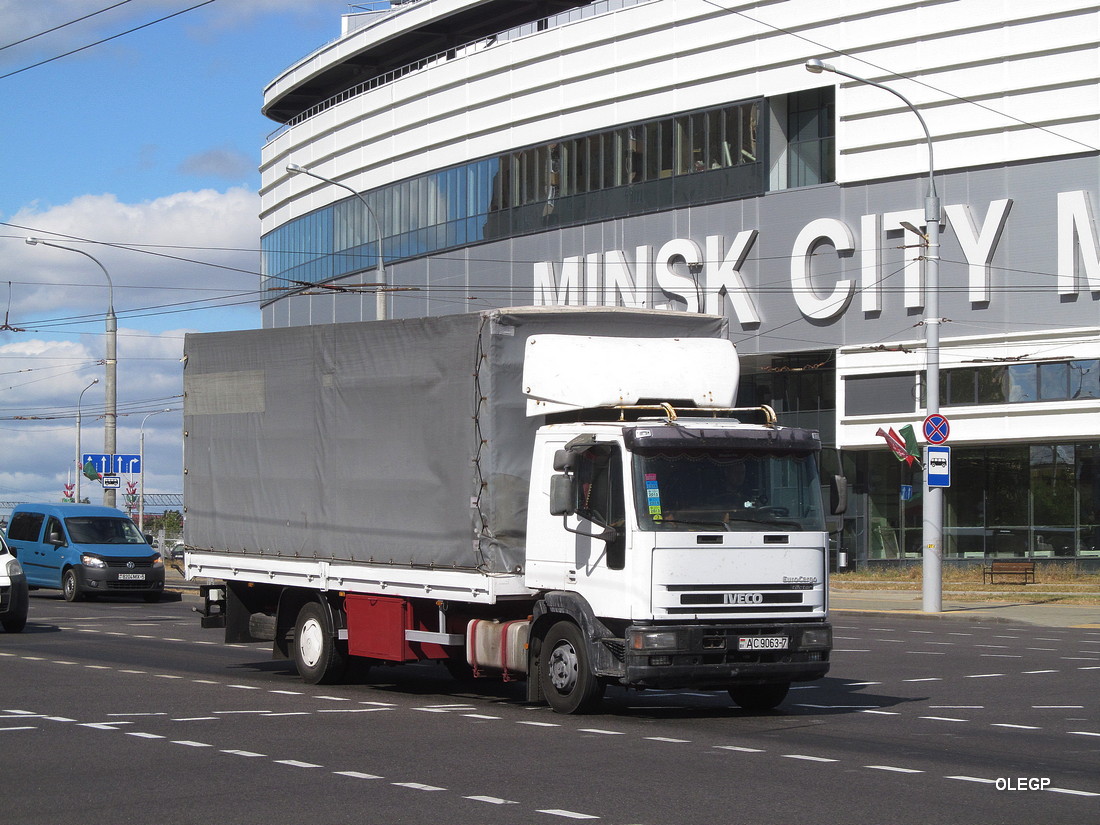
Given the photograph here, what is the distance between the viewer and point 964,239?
42.9 metres

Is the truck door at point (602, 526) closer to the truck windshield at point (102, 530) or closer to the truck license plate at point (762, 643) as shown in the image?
the truck license plate at point (762, 643)

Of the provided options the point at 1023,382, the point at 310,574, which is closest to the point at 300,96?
the point at 1023,382

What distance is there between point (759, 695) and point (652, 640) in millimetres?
1918

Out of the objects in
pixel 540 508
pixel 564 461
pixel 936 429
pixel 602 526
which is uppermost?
pixel 936 429

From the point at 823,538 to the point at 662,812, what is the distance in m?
4.77

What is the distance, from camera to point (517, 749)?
10.6 metres

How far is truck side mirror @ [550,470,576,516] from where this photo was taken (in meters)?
12.0

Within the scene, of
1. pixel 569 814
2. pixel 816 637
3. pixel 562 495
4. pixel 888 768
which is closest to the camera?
pixel 569 814

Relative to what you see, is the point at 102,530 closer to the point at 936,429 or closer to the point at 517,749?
the point at 936,429

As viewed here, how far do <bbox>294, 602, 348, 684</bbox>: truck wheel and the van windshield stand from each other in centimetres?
1792

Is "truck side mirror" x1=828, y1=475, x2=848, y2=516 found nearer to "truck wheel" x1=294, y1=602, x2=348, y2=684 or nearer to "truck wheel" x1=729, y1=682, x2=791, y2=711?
"truck wheel" x1=729, y1=682, x2=791, y2=711

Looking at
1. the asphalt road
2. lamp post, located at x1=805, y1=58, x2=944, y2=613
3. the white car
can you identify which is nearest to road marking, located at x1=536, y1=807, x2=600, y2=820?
the asphalt road

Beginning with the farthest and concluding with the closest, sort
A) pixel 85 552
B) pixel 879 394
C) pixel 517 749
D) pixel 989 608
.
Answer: pixel 879 394
pixel 85 552
pixel 989 608
pixel 517 749

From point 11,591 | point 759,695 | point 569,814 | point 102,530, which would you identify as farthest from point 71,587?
point 569,814
